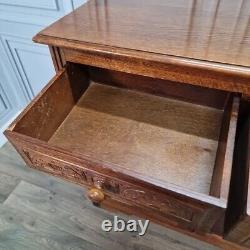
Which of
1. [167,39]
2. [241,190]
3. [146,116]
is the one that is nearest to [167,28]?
[167,39]

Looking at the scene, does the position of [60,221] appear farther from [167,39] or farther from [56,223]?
[167,39]

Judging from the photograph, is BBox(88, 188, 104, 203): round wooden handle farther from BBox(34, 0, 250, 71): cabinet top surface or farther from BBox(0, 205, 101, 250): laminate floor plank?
BBox(0, 205, 101, 250): laminate floor plank

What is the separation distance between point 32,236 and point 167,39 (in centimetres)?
92

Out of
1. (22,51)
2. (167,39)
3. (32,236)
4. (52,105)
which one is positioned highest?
(167,39)

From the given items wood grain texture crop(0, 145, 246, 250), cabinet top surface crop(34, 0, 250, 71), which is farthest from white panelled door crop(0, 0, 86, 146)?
wood grain texture crop(0, 145, 246, 250)

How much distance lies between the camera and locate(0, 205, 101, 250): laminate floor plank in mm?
924

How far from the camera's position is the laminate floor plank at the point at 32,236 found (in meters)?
0.92

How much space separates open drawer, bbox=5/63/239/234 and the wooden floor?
1.37 ft

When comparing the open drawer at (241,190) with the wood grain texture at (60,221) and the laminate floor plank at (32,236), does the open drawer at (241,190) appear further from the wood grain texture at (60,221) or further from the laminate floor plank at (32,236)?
the laminate floor plank at (32,236)

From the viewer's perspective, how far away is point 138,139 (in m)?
0.64

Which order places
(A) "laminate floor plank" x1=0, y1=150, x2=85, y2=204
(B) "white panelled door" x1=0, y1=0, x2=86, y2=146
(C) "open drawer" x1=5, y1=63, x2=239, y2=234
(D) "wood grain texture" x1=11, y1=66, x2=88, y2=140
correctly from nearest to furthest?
(C) "open drawer" x1=5, y1=63, x2=239, y2=234 → (D) "wood grain texture" x1=11, y1=66, x2=88, y2=140 → (B) "white panelled door" x1=0, y1=0, x2=86, y2=146 → (A) "laminate floor plank" x1=0, y1=150, x2=85, y2=204

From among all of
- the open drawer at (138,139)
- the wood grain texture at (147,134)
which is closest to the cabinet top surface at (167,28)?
the open drawer at (138,139)

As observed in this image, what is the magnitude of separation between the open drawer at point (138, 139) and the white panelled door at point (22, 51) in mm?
363

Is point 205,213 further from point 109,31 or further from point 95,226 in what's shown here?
point 95,226
